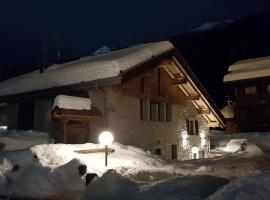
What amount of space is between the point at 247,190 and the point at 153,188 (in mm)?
1809

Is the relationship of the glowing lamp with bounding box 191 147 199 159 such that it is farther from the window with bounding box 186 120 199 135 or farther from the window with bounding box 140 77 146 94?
the window with bounding box 140 77 146 94

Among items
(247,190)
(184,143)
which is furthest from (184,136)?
(247,190)

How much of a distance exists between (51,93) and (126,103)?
13.6 ft

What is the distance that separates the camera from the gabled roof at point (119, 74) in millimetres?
18500

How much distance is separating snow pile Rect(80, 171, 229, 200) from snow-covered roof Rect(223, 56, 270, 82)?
34.7 m

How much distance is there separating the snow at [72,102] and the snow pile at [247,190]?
1208 cm

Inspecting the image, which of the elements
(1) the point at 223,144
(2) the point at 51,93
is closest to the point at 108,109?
(2) the point at 51,93

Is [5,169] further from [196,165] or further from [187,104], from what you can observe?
[187,104]

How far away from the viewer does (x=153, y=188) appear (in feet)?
21.2

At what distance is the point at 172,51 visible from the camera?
857 inches

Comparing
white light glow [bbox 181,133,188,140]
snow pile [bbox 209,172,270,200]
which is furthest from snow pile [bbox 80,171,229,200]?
white light glow [bbox 181,133,188,140]

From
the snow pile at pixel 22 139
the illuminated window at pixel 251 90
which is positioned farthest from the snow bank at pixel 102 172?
the illuminated window at pixel 251 90

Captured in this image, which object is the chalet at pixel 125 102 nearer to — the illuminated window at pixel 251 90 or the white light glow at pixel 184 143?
the white light glow at pixel 184 143

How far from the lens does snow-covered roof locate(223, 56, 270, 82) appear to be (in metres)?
39.4
